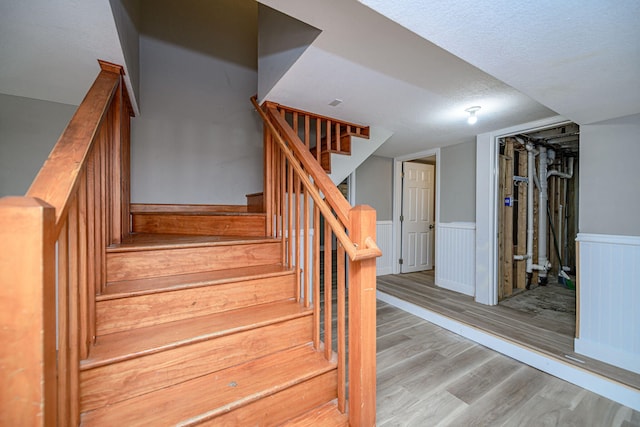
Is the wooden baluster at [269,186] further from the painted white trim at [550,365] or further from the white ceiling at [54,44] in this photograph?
the painted white trim at [550,365]

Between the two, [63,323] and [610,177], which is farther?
[610,177]

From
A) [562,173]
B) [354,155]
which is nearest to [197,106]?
[354,155]

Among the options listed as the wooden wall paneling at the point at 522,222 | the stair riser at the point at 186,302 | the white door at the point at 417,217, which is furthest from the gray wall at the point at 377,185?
the stair riser at the point at 186,302

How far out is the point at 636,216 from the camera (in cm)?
181

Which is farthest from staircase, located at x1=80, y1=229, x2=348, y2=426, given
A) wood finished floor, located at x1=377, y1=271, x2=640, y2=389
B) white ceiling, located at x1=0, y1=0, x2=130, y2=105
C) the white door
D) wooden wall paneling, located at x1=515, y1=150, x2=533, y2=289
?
wooden wall paneling, located at x1=515, y1=150, x2=533, y2=289

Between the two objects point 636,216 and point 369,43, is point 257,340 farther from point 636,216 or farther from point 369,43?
point 636,216

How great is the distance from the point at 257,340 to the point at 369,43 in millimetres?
1628

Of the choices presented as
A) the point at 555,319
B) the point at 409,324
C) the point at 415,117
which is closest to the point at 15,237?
the point at 415,117

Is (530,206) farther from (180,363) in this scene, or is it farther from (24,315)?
(24,315)

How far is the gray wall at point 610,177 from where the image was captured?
183 centimetres

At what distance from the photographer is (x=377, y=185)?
4.17 meters

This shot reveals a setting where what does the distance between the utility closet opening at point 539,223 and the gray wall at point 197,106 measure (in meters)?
3.10

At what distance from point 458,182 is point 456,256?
99 centimetres

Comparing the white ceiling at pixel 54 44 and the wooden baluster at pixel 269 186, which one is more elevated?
the white ceiling at pixel 54 44
